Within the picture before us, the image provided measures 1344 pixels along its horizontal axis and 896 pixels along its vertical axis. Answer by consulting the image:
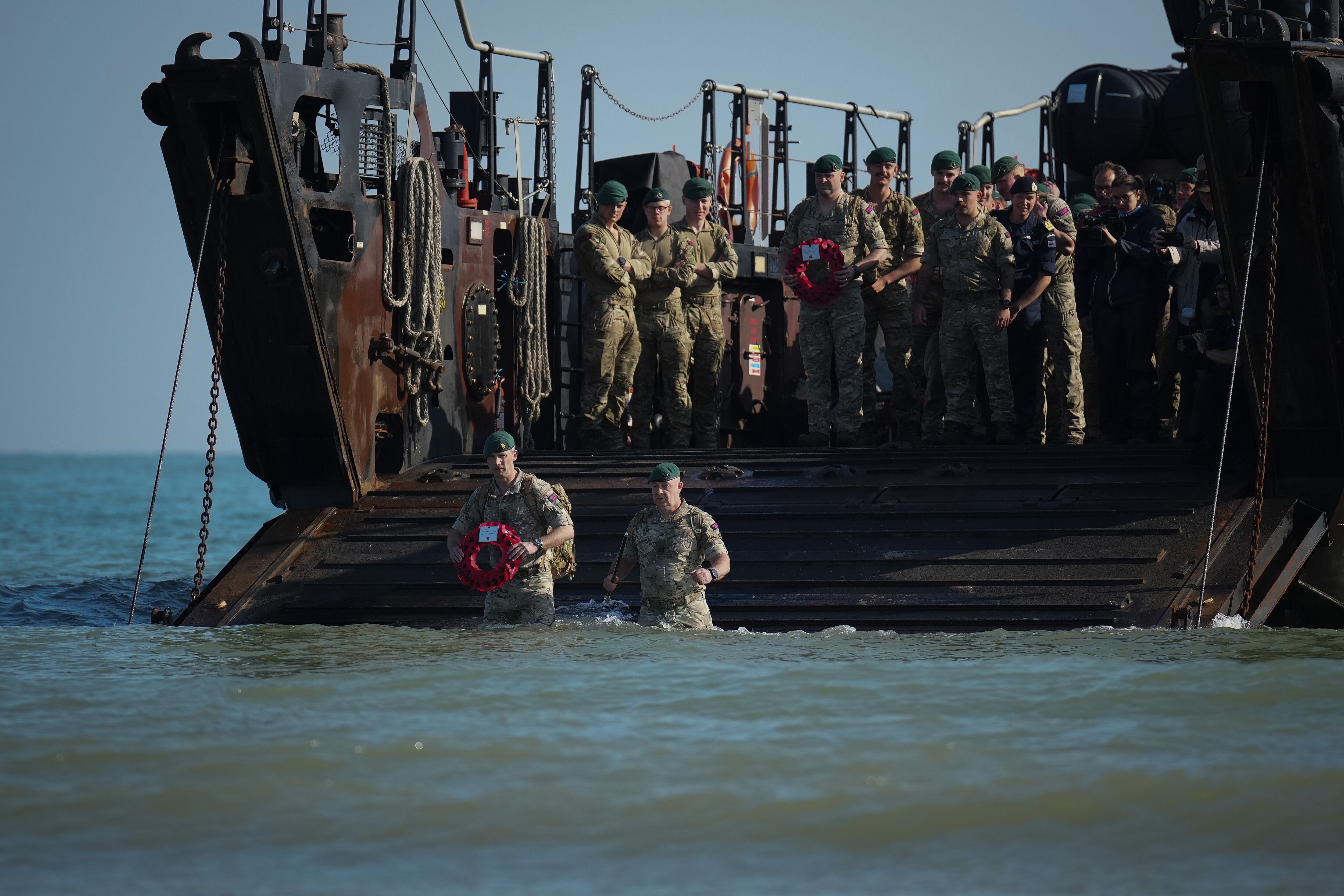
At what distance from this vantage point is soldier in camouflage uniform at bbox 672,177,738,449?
11617mm

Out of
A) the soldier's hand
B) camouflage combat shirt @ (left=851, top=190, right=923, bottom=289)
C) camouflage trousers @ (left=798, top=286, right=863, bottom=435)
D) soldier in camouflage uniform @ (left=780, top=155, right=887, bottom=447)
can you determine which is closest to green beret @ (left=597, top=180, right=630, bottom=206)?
soldier in camouflage uniform @ (left=780, top=155, right=887, bottom=447)

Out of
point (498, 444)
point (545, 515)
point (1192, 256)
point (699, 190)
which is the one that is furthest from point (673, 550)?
point (1192, 256)

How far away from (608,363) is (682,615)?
11.2 ft

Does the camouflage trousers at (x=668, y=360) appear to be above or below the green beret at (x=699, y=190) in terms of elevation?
below

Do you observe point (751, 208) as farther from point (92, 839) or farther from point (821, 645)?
point (92, 839)

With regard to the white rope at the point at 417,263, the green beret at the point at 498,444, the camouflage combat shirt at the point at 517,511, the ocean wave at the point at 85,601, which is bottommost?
the ocean wave at the point at 85,601

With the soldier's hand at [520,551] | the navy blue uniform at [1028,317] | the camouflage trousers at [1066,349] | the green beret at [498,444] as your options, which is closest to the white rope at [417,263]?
the green beret at [498,444]

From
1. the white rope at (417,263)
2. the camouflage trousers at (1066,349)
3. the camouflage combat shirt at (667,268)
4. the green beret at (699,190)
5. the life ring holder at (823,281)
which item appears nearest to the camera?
the white rope at (417,263)

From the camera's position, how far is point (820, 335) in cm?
1116

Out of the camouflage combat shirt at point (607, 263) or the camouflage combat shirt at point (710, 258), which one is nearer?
the camouflage combat shirt at point (607, 263)

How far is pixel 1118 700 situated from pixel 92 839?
3.87 meters

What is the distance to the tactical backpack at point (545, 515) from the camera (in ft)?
27.5

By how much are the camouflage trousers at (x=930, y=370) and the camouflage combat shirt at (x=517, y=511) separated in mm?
3547

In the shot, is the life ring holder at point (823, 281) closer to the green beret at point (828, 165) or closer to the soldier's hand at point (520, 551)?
the green beret at point (828, 165)
